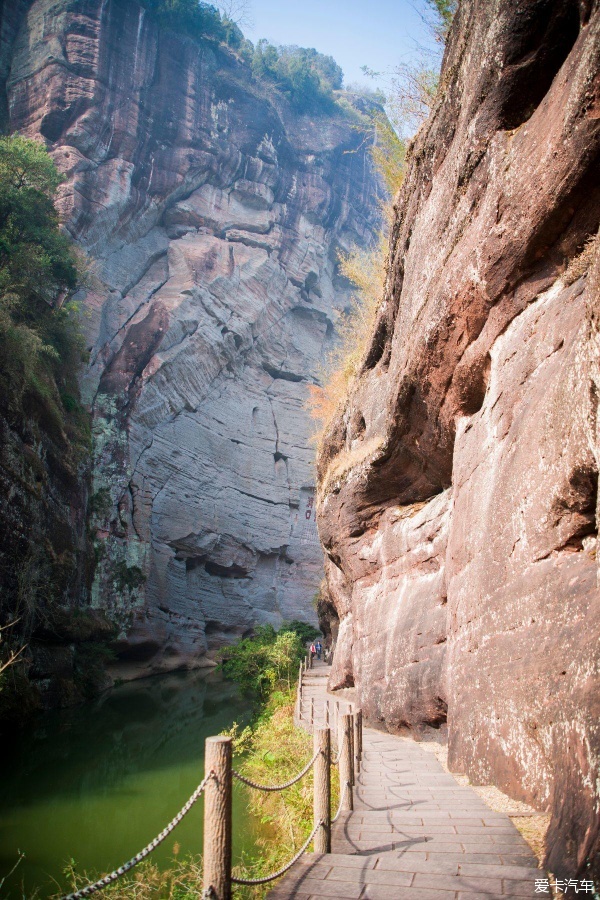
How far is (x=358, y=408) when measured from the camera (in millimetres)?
13523

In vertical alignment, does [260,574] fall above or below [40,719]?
above

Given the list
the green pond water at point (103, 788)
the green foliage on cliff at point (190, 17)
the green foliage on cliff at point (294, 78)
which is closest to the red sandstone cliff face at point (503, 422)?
the green pond water at point (103, 788)

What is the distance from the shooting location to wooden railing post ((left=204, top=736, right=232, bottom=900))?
269cm

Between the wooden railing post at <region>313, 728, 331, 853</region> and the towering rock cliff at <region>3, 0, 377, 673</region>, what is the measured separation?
896 inches

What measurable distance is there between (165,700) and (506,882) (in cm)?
2110

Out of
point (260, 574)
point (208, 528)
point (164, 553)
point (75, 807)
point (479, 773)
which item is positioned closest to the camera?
point (479, 773)

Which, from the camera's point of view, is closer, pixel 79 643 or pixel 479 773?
pixel 479 773

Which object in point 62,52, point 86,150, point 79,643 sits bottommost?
point 79,643

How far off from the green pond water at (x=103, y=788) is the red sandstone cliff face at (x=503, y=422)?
14.0 feet

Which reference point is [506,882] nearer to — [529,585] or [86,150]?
[529,585]

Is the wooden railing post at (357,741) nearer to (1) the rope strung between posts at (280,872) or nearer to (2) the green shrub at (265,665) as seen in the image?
(1) the rope strung between posts at (280,872)

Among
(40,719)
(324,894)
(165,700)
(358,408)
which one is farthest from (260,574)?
(324,894)

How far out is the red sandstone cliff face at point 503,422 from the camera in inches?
168

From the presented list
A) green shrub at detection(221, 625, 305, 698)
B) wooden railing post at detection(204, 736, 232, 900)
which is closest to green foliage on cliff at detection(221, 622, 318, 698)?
green shrub at detection(221, 625, 305, 698)
